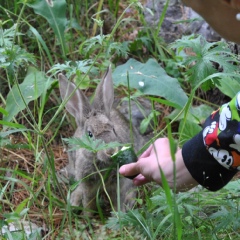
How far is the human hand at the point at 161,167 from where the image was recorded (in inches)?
115

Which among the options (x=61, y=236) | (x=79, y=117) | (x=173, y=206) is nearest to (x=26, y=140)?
(x=79, y=117)

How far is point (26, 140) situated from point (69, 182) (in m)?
0.53

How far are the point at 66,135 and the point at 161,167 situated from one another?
192 cm

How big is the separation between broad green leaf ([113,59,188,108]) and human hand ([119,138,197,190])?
3.29 ft

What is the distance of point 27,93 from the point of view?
14.3ft

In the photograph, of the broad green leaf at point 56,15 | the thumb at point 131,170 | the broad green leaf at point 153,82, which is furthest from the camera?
the broad green leaf at point 56,15

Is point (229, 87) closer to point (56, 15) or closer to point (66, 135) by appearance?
point (66, 135)

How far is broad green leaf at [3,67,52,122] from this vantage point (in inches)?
166

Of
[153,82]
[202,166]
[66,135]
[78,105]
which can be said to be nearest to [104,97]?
[78,105]

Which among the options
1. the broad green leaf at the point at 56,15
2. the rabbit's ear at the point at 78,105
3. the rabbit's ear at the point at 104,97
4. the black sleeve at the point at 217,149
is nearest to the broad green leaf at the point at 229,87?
the rabbit's ear at the point at 104,97

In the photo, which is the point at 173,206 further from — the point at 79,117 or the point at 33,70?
the point at 33,70

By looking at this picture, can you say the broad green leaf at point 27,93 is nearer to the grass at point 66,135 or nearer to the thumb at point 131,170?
the grass at point 66,135

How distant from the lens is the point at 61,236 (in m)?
3.59

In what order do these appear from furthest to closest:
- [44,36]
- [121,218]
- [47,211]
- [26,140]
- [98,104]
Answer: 1. [44,36]
2. [26,140]
3. [98,104]
4. [47,211]
5. [121,218]
